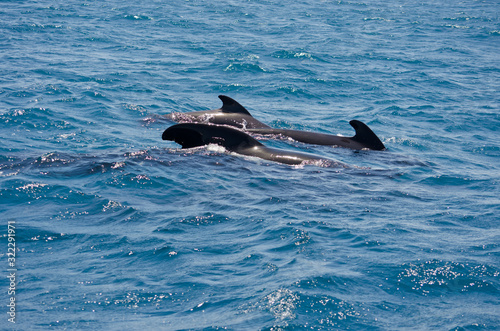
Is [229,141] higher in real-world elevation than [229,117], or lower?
higher

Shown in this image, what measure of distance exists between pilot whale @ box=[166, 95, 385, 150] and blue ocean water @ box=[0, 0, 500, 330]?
0.45 meters

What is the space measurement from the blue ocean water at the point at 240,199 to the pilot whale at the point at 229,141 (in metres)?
0.32

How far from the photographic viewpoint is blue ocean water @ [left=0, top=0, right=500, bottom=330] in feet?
26.2

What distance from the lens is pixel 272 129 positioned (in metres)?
18.0

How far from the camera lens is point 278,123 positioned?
20.0 meters

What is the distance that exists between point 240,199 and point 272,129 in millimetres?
6396

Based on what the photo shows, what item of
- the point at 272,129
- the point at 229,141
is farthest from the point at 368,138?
the point at 229,141

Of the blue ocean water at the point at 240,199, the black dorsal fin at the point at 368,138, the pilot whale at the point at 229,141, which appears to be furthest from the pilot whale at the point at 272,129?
the pilot whale at the point at 229,141

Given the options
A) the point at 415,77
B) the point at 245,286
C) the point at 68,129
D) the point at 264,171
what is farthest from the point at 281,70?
the point at 245,286

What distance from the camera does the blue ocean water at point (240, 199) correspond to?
7984 millimetres

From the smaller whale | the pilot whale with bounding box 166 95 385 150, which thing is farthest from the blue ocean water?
the smaller whale

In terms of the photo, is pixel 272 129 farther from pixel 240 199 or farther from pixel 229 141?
pixel 240 199

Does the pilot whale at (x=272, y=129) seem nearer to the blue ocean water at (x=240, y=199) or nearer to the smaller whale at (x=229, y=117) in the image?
the smaller whale at (x=229, y=117)

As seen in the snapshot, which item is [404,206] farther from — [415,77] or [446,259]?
[415,77]
